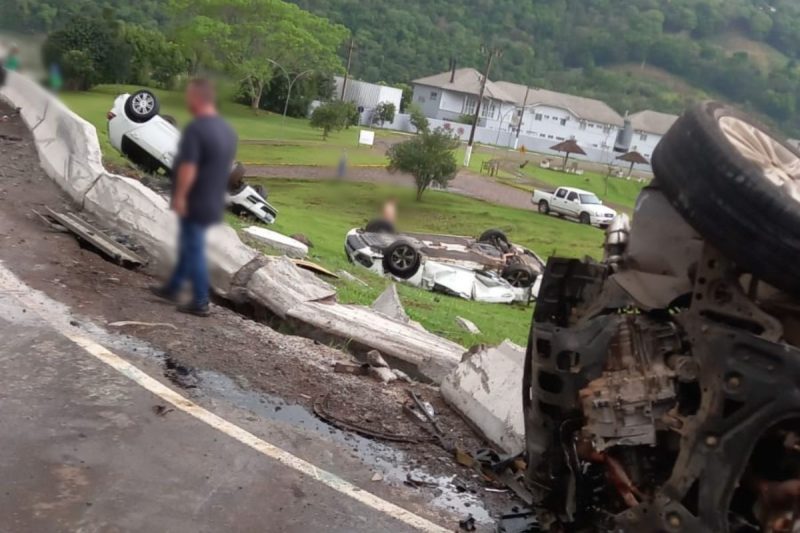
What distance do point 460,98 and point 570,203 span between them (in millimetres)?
7188

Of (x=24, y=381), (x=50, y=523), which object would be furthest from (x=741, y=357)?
(x=24, y=381)

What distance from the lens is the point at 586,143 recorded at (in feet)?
145

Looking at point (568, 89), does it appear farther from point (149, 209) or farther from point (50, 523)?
point (50, 523)

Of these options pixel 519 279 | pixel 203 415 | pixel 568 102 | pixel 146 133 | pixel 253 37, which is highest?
pixel 253 37

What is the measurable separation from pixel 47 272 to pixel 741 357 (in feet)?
15.9

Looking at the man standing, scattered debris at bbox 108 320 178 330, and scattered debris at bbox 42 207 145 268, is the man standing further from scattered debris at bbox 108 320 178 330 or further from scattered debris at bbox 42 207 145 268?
scattered debris at bbox 42 207 145 268

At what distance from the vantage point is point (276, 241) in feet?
29.1

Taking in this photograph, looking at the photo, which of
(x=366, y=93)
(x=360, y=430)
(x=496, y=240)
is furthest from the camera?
(x=496, y=240)

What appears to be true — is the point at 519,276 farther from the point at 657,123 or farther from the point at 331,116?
the point at 331,116

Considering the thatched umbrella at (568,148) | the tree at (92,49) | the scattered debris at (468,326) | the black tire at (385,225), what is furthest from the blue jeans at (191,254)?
the thatched umbrella at (568,148)

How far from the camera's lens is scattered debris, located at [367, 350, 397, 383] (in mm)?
5277

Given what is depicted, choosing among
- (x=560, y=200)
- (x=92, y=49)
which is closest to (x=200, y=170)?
(x=92, y=49)

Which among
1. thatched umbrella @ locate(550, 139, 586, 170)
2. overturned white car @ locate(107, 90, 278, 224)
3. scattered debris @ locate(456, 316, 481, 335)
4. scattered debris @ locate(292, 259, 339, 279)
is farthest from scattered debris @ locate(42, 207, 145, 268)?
thatched umbrella @ locate(550, 139, 586, 170)

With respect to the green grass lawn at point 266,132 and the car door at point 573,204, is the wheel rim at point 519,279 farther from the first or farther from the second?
the car door at point 573,204
